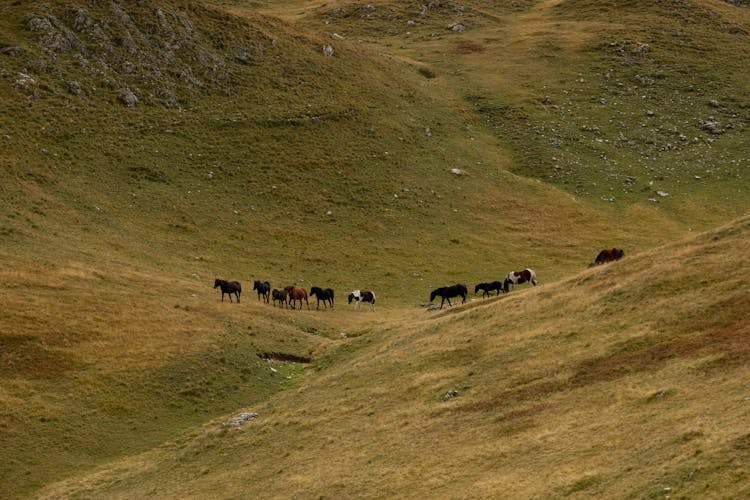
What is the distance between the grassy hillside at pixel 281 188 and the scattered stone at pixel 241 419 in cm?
139

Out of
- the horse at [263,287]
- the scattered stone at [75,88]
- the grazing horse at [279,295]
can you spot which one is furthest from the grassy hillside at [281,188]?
the horse at [263,287]

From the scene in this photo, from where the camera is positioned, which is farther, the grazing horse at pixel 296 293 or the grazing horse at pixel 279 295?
the grazing horse at pixel 296 293

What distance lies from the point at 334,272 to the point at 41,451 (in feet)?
107

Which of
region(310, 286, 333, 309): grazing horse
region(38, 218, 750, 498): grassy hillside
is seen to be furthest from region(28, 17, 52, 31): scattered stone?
region(38, 218, 750, 498): grassy hillside

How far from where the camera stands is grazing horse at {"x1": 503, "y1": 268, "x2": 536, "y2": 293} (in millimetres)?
62344

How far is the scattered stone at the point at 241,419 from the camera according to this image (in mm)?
39781

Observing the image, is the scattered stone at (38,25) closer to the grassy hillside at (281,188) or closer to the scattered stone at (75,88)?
the grassy hillside at (281,188)

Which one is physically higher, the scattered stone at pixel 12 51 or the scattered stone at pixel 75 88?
the scattered stone at pixel 12 51

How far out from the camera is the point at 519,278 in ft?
208

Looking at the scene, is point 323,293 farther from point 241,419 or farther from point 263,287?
point 241,419

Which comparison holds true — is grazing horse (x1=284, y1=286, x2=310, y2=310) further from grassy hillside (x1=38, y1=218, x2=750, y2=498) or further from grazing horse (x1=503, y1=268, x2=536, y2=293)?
grazing horse (x1=503, y1=268, x2=536, y2=293)

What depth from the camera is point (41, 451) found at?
39062mm

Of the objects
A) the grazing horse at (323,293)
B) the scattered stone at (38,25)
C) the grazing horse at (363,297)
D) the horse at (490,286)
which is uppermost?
the scattered stone at (38,25)

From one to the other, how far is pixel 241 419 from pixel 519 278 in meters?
28.6
